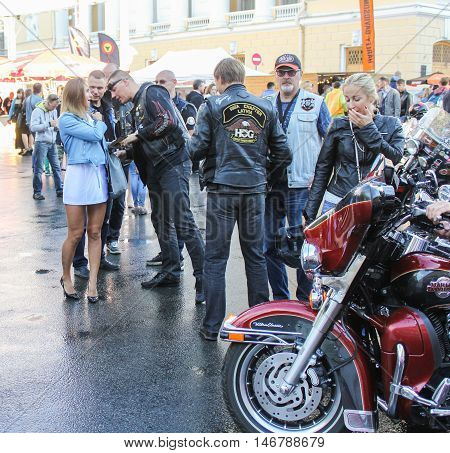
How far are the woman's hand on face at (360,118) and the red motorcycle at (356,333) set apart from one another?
1263mm

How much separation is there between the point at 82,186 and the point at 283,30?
2629 centimetres

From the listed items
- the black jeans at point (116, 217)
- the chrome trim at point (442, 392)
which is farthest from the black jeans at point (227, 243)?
the black jeans at point (116, 217)

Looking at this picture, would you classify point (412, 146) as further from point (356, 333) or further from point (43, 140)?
point (43, 140)

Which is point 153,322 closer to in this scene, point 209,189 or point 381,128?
point 209,189

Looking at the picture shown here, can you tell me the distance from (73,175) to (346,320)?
3123mm

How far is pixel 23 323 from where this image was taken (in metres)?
5.22

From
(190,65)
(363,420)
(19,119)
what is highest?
(190,65)

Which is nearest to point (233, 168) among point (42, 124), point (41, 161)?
point (42, 124)

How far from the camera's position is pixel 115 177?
5.88 meters

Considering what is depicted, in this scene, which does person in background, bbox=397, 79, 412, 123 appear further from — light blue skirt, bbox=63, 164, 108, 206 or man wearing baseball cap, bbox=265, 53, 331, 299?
light blue skirt, bbox=63, 164, 108, 206

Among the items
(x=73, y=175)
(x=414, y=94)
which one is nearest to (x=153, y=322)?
(x=73, y=175)

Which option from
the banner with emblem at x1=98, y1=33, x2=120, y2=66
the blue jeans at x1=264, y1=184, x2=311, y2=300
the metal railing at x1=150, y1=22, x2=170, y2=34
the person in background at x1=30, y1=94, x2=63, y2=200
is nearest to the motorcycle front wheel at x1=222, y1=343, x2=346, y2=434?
the blue jeans at x1=264, y1=184, x2=311, y2=300

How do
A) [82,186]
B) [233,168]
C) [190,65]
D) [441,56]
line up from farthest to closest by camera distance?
[441,56], [190,65], [82,186], [233,168]

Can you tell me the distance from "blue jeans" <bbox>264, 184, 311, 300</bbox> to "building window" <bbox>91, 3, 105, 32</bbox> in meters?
40.7
